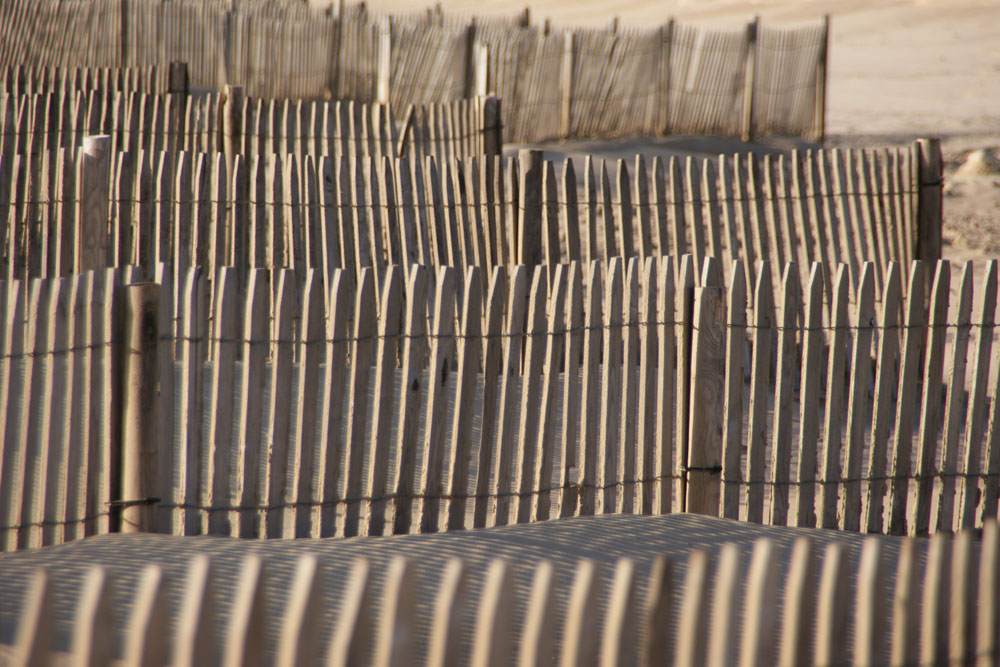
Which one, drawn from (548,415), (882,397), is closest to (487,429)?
(548,415)

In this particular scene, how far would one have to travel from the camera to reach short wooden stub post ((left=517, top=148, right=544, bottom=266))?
6379 millimetres

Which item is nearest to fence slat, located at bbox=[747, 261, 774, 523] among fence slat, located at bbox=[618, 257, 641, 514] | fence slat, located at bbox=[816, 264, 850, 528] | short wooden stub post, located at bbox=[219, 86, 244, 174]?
fence slat, located at bbox=[816, 264, 850, 528]

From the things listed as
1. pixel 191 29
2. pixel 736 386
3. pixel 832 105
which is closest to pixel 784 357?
pixel 736 386

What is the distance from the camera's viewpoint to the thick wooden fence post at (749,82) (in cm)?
1512

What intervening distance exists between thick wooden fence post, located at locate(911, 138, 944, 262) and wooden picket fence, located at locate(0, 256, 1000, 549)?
9.09ft

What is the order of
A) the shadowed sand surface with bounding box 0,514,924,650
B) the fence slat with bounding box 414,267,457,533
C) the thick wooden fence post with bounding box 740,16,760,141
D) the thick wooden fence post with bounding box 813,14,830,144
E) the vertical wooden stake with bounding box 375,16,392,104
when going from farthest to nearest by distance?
the thick wooden fence post with bounding box 813,14,830,144, the thick wooden fence post with bounding box 740,16,760,141, the vertical wooden stake with bounding box 375,16,392,104, the fence slat with bounding box 414,267,457,533, the shadowed sand surface with bounding box 0,514,924,650

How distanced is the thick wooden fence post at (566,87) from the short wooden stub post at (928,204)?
793 centimetres

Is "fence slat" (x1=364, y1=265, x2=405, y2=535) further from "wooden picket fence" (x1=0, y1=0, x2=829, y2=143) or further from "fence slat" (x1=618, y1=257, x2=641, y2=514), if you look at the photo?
"wooden picket fence" (x1=0, y1=0, x2=829, y2=143)

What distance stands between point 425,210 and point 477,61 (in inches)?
315

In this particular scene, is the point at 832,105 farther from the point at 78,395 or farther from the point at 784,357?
the point at 78,395

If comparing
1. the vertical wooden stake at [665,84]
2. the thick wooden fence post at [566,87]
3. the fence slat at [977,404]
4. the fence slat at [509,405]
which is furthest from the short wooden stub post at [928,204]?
the vertical wooden stake at [665,84]

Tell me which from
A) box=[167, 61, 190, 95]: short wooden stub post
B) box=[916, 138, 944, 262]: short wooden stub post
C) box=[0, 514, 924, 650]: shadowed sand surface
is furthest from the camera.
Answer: box=[167, 61, 190, 95]: short wooden stub post

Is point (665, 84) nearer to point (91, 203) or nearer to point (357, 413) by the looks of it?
point (91, 203)

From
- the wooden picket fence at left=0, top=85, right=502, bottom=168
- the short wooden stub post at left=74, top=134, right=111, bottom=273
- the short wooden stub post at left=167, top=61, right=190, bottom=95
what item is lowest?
the short wooden stub post at left=74, top=134, right=111, bottom=273
